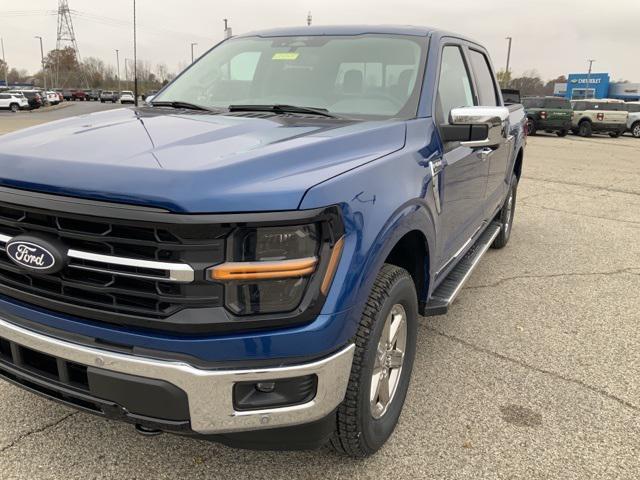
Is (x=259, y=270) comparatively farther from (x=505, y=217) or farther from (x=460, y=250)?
(x=505, y=217)

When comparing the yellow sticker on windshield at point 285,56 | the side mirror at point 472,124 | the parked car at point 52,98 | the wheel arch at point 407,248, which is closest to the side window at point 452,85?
the side mirror at point 472,124

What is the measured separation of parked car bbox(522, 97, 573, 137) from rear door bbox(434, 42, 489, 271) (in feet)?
71.0

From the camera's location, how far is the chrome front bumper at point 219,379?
5.86 feet

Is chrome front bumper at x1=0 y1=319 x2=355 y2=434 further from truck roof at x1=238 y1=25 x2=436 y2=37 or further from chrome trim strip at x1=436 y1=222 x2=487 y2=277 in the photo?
truck roof at x1=238 y1=25 x2=436 y2=37

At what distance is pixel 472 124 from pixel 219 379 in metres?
1.84

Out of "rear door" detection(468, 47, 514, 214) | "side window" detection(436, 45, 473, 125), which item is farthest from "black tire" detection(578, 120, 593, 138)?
"side window" detection(436, 45, 473, 125)

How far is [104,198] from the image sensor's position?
1781 mm

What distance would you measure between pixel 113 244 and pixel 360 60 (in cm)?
202

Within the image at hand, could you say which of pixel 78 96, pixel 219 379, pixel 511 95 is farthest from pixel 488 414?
pixel 78 96

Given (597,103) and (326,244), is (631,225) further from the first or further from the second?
(597,103)

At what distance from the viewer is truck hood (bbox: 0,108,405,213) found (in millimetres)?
1760

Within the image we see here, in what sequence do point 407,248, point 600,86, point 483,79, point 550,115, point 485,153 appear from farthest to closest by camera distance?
point 600,86
point 550,115
point 483,79
point 485,153
point 407,248

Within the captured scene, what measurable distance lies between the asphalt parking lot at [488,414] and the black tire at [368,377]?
16 cm

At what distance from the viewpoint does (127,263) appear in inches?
70.6
